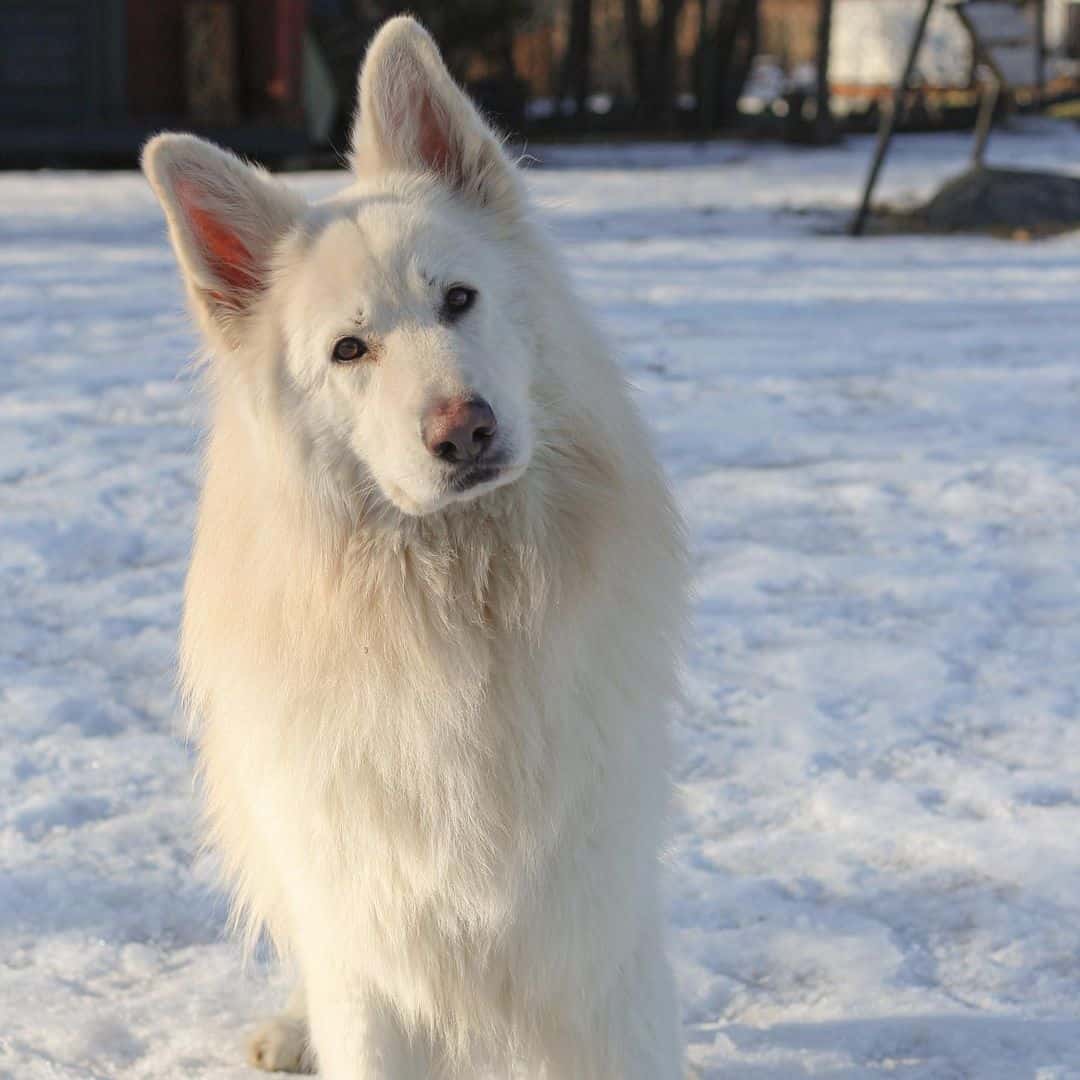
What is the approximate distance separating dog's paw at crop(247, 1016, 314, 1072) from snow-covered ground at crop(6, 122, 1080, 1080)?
0.05m

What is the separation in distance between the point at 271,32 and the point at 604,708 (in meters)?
14.1

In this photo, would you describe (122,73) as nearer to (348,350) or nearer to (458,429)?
(348,350)

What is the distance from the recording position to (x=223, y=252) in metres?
2.42

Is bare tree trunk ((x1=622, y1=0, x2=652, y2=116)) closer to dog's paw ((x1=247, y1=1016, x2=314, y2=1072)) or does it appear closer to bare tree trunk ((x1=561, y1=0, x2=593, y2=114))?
bare tree trunk ((x1=561, y1=0, x2=593, y2=114))

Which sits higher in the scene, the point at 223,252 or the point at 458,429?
the point at 223,252

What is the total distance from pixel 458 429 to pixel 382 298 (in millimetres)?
283

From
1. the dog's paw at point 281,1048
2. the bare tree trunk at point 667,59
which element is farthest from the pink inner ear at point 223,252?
the bare tree trunk at point 667,59

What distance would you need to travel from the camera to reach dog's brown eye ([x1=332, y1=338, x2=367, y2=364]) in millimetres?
2318

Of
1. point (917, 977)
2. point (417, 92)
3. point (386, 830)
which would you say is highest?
point (417, 92)

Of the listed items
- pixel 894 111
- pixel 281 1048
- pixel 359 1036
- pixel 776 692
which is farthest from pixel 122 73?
pixel 359 1036

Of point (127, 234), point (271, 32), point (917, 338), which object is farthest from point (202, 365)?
point (271, 32)

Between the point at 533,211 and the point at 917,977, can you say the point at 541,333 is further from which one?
the point at 917,977

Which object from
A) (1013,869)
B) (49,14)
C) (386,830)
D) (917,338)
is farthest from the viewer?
(49,14)

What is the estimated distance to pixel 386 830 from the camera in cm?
229
